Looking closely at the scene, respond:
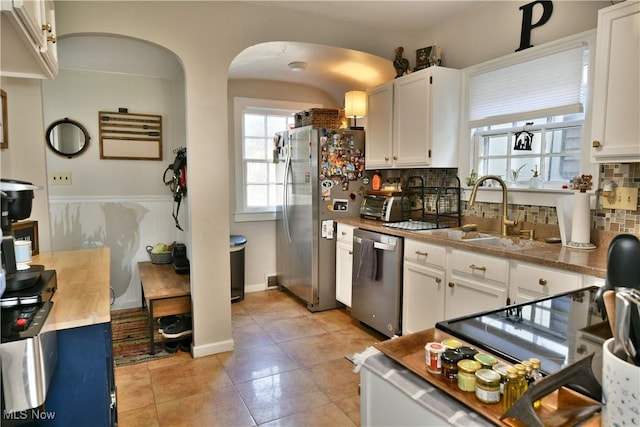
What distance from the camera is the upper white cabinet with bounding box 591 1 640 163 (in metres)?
1.83

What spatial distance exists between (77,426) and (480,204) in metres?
2.74

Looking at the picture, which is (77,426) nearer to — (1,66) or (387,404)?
(387,404)

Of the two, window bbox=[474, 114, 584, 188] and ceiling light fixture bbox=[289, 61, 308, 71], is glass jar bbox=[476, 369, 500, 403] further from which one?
ceiling light fixture bbox=[289, 61, 308, 71]

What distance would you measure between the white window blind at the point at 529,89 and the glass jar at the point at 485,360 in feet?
6.98

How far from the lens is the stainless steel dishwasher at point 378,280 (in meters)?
2.91

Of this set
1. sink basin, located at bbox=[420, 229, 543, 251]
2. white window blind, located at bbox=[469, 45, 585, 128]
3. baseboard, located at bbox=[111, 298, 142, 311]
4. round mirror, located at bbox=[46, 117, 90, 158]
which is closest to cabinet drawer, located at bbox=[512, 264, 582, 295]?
sink basin, located at bbox=[420, 229, 543, 251]

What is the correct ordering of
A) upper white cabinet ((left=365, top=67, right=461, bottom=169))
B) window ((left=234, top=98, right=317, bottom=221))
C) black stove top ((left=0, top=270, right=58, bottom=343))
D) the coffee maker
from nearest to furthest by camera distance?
black stove top ((left=0, top=270, right=58, bottom=343)) < the coffee maker < upper white cabinet ((left=365, top=67, right=461, bottom=169)) < window ((left=234, top=98, right=317, bottom=221))

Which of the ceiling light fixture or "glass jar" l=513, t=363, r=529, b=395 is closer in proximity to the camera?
"glass jar" l=513, t=363, r=529, b=395

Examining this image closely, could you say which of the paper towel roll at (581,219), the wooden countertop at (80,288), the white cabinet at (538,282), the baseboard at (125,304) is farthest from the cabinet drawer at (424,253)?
the baseboard at (125,304)

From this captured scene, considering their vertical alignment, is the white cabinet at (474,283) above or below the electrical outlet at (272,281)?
above

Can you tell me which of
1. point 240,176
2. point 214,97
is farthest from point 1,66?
point 240,176

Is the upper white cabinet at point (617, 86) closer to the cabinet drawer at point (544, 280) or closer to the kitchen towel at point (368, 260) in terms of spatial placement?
the cabinet drawer at point (544, 280)

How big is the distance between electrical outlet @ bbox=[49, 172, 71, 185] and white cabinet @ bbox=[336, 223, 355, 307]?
98.9 inches

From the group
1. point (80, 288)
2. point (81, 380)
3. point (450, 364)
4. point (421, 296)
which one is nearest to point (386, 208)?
point (421, 296)
